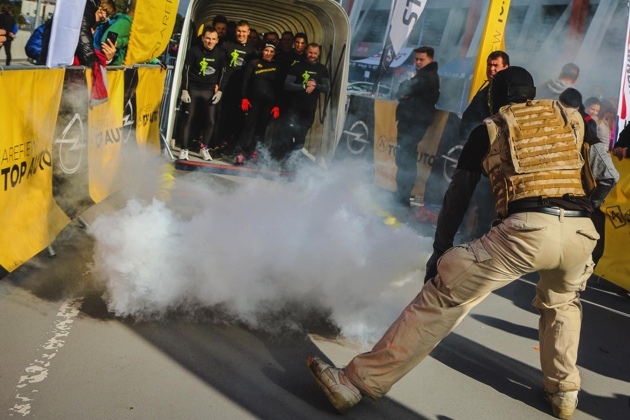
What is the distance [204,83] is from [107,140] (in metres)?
3.55

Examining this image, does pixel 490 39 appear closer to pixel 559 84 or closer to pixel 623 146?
pixel 559 84

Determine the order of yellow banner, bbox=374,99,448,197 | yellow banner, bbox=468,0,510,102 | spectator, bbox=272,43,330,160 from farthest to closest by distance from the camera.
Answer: spectator, bbox=272,43,330,160 < yellow banner, bbox=374,99,448,197 < yellow banner, bbox=468,0,510,102

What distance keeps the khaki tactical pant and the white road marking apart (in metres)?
1.52

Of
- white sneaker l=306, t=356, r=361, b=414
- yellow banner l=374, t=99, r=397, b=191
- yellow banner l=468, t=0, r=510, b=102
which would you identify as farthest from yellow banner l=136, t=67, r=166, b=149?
white sneaker l=306, t=356, r=361, b=414

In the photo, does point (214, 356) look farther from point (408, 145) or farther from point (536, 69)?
point (536, 69)

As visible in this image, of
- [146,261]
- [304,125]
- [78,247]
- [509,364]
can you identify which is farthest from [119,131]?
[509,364]

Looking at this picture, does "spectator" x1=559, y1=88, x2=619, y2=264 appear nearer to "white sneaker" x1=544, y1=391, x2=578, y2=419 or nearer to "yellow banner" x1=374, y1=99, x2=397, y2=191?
"white sneaker" x1=544, y1=391, x2=578, y2=419

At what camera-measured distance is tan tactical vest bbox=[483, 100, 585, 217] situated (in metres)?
3.21

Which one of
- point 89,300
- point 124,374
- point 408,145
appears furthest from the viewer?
point 408,145

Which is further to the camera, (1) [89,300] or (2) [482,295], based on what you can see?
(1) [89,300]

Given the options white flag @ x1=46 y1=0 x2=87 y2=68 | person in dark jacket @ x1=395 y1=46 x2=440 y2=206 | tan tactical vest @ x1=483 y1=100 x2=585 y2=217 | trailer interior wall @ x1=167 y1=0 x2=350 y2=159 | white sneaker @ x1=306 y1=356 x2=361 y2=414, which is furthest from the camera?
trailer interior wall @ x1=167 y1=0 x2=350 y2=159

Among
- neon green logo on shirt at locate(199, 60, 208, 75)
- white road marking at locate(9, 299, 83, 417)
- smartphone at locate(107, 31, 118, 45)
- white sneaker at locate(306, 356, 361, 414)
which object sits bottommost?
white road marking at locate(9, 299, 83, 417)

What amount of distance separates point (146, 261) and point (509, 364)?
2.43m

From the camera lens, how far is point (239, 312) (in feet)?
14.4
